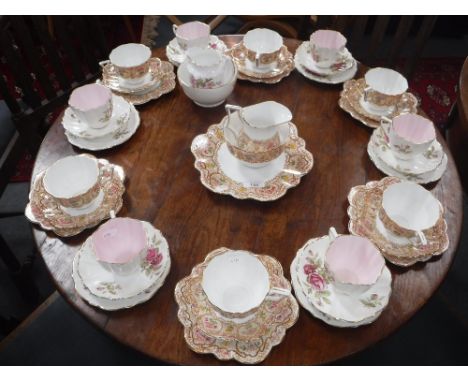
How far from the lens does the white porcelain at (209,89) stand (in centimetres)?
130

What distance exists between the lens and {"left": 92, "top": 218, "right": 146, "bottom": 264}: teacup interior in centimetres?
96

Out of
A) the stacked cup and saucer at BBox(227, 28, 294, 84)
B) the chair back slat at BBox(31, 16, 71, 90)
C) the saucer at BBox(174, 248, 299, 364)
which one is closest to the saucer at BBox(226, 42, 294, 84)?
the stacked cup and saucer at BBox(227, 28, 294, 84)

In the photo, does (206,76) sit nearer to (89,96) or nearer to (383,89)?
(89,96)

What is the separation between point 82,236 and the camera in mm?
1035

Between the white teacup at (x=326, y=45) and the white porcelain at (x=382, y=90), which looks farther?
the white teacup at (x=326, y=45)

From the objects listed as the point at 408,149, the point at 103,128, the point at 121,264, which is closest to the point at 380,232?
the point at 408,149

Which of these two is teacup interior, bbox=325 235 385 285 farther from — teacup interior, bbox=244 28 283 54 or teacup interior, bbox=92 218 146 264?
teacup interior, bbox=244 28 283 54

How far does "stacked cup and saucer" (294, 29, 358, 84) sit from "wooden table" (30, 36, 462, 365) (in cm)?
3

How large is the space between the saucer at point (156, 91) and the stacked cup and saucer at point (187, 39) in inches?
2.8

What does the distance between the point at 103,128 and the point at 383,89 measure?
88 centimetres

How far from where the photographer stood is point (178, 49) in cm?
151

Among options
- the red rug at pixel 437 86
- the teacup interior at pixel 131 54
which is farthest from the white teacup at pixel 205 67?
the red rug at pixel 437 86

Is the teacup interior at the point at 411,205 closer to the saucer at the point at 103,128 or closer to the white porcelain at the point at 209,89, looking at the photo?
the white porcelain at the point at 209,89

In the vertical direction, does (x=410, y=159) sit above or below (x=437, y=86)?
above
